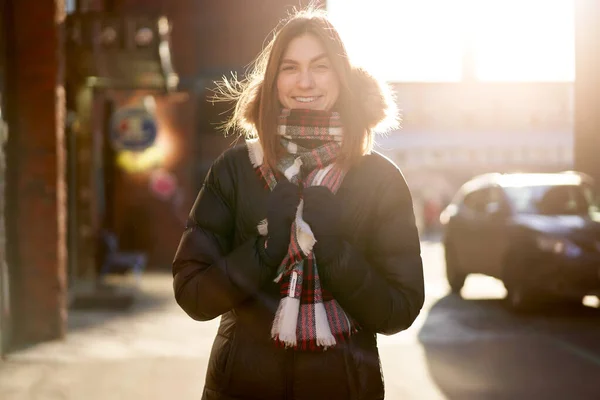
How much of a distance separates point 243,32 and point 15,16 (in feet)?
42.0

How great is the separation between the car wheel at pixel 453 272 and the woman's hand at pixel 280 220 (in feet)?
37.8

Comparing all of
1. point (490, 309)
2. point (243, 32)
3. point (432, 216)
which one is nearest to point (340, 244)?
point (490, 309)

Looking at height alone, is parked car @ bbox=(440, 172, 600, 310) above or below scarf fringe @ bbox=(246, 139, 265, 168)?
below

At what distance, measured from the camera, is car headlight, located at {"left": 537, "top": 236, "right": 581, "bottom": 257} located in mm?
11023

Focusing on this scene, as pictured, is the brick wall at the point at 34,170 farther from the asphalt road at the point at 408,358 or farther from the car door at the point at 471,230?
the car door at the point at 471,230

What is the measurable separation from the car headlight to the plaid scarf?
29.3 ft

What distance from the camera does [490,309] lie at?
471 inches

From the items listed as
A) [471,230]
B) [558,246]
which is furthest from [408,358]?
[471,230]

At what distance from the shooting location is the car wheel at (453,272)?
1386cm

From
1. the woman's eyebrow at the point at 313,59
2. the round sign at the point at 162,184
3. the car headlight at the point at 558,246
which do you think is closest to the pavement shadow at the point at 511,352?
the car headlight at the point at 558,246

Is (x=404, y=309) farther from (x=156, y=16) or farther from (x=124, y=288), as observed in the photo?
(x=124, y=288)

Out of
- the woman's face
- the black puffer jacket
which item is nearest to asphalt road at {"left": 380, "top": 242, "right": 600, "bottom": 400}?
the black puffer jacket

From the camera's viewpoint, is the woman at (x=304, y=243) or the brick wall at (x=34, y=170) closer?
the woman at (x=304, y=243)

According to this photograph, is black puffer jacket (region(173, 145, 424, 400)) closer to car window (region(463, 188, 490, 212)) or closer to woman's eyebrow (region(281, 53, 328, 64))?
woman's eyebrow (region(281, 53, 328, 64))
